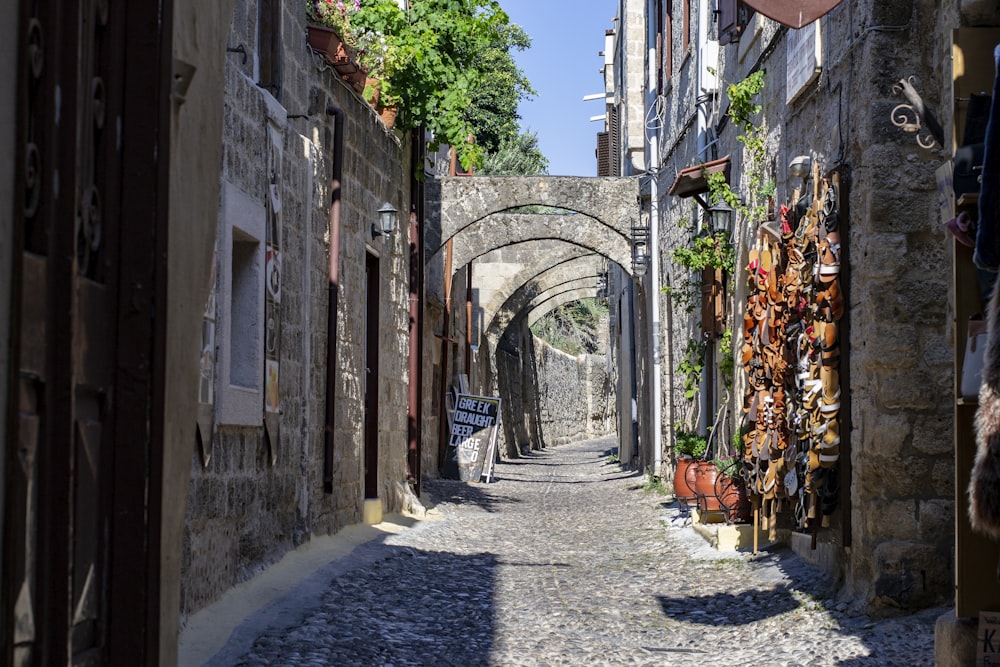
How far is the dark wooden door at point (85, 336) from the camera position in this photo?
2037 mm

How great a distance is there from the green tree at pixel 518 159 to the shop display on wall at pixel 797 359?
24404 mm

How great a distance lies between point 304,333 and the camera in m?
8.51

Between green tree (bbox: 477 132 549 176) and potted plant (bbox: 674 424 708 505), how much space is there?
68.8 ft

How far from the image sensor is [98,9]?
2514 millimetres

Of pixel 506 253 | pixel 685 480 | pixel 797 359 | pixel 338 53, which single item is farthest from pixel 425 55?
pixel 506 253

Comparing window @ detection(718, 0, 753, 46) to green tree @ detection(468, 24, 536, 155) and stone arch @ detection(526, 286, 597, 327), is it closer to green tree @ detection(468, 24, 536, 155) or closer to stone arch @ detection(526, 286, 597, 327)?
green tree @ detection(468, 24, 536, 155)

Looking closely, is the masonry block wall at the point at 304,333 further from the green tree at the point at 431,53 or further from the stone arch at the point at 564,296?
the stone arch at the point at 564,296

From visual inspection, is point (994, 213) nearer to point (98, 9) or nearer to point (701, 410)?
point (98, 9)

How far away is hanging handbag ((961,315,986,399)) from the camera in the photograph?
387cm

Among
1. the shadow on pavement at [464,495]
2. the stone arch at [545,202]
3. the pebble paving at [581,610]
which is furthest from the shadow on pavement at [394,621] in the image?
the stone arch at [545,202]

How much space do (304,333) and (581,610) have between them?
283cm

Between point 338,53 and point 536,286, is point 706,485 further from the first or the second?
point 536,286

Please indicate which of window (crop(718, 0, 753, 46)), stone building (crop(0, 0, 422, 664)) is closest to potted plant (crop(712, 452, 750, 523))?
window (crop(718, 0, 753, 46))

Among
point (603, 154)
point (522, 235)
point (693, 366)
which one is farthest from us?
point (603, 154)
